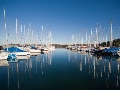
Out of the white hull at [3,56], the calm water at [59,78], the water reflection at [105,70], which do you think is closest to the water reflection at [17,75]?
the calm water at [59,78]

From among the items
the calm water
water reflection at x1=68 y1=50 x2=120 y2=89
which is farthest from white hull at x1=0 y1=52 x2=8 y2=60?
water reflection at x1=68 y1=50 x2=120 y2=89

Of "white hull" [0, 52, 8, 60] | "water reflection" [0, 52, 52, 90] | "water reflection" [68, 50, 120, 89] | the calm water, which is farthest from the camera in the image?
"white hull" [0, 52, 8, 60]

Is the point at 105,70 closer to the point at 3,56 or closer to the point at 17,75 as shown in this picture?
the point at 17,75

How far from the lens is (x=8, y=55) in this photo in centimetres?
4653

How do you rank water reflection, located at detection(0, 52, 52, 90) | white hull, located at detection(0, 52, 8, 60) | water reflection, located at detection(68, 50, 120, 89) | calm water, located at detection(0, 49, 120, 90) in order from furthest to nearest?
white hull, located at detection(0, 52, 8, 60) < water reflection, located at detection(68, 50, 120, 89) < water reflection, located at detection(0, 52, 52, 90) < calm water, located at detection(0, 49, 120, 90)

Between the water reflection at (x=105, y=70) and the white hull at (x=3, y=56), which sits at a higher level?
the white hull at (x=3, y=56)

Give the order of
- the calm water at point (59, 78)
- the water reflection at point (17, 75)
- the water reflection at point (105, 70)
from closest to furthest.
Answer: the calm water at point (59, 78)
the water reflection at point (17, 75)
the water reflection at point (105, 70)

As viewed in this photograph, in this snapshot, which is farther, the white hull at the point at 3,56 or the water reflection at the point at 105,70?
the white hull at the point at 3,56

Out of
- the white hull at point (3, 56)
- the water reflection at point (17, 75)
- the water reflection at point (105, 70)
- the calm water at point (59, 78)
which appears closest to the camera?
the calm water at point (59, 78)

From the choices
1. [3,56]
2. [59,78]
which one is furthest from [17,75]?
[3,56]

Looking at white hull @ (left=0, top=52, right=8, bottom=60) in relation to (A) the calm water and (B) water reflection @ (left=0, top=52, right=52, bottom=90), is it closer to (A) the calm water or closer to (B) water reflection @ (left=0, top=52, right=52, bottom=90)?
(B) water reflection @ (left=0, top=52, right=52, bottom=90)

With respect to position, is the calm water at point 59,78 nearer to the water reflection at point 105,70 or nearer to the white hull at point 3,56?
the water reflection at point 105,70

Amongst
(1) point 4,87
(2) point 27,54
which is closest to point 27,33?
(2) point 27,54

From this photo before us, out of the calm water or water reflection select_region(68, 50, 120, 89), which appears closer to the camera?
the calm water
